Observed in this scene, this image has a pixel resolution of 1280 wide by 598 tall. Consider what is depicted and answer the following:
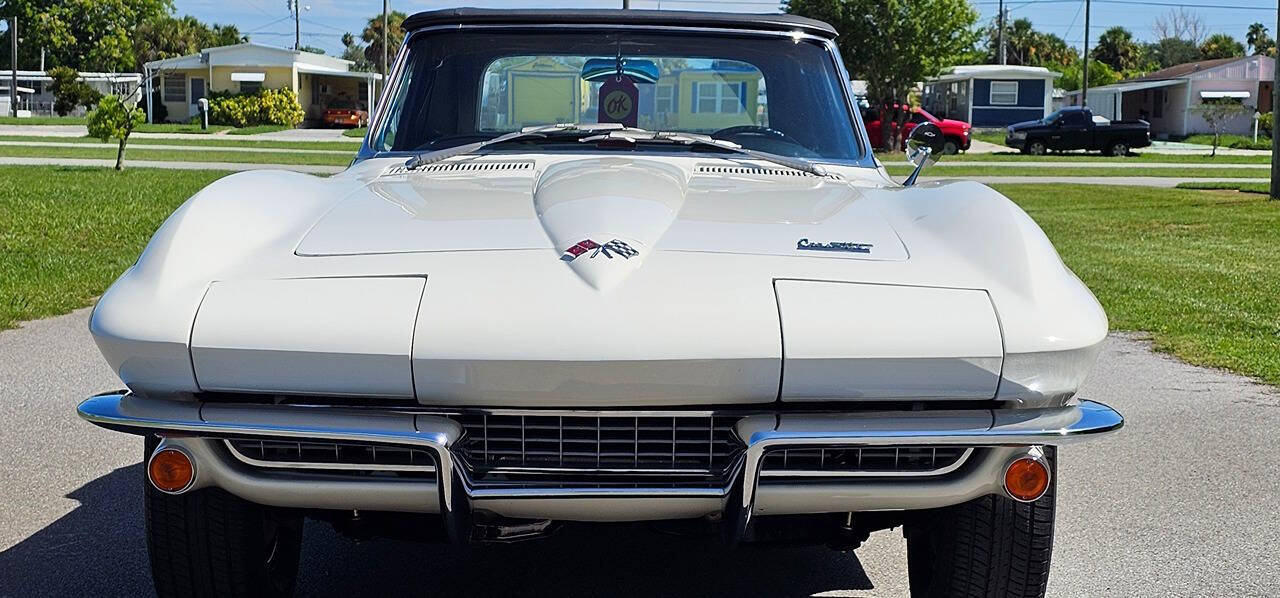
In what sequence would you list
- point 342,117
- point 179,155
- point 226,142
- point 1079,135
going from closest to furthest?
1. point 179,155
2. point 226,142
3. point 1079,135
4. point 342,117

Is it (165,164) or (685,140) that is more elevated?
(685,140)

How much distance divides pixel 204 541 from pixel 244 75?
4985 centimetres

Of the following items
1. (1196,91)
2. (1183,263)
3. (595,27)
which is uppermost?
(1196,91)

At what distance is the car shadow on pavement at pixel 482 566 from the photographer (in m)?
3.62

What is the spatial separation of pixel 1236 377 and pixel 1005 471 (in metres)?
4.66

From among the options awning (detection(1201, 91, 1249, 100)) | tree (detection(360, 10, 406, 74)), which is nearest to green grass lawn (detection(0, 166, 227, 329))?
awning (detection(1201, 91, 1249, 100))

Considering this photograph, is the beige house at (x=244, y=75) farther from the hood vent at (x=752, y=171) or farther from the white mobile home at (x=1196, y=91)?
the hood vent at (x=752, y=171)

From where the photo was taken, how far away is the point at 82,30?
7412 cm

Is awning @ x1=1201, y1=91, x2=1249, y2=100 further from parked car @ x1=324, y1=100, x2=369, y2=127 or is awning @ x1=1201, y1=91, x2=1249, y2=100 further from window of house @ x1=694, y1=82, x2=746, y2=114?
window of house @ x1=694, y1=82, x2=746, y2=114

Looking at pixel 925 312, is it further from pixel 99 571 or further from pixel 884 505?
pixel 99 571

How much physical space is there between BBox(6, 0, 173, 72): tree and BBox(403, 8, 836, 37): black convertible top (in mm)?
73043

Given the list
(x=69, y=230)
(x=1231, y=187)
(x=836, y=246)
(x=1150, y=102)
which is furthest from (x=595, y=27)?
(x=1150, y=102)

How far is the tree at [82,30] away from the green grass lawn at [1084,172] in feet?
185

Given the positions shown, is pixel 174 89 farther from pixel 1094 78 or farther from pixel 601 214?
pixel 601 214
